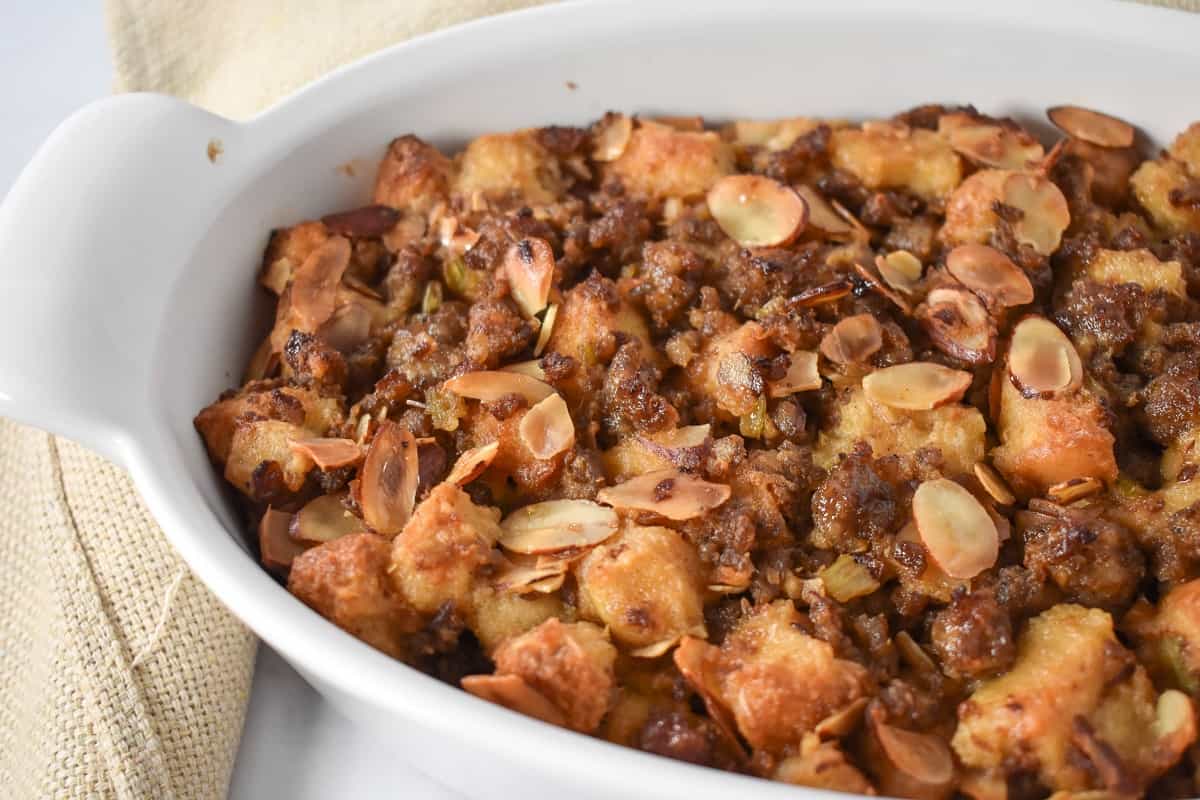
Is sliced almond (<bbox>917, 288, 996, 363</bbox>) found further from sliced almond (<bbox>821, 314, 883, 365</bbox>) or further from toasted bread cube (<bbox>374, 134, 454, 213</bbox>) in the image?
toasted bread cube (<bbox>374, 134, 454, 213</bbox>)

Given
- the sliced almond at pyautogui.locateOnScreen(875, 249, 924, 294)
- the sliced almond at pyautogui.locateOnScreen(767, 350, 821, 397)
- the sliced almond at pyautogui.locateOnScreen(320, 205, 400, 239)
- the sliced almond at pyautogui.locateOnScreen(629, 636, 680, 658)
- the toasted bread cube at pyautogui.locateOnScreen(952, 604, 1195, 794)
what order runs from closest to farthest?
the toasted bread cube at pyautogui.locateOnScreen(952, 604, 1195, 794)
the sliced almond at pyautogui.locateOnScreen(629, 636, 680, 658)
the sliced almond at pyautogui.locateOnScreen(767, 350, 821, 397)
the sliced almond at pyautogui.locateOnScreen(875, 249, 924, 294)
the sliced almond at pyautogui.locateOnScreen(320, 205, 400, 239)

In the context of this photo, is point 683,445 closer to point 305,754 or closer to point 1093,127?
point 305,754

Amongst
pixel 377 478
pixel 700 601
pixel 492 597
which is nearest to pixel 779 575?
pixel 700 601

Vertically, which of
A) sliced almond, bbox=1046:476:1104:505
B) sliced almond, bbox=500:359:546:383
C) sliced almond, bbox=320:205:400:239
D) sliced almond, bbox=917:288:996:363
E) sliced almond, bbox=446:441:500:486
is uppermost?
sliced almond, bbox=917:288:996:363

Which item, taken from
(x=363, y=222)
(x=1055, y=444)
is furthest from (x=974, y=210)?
(x=363, y=222)

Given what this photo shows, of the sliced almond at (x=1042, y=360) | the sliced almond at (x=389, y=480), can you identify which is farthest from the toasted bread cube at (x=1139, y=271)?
the sliced almond at (x=389, y=480)

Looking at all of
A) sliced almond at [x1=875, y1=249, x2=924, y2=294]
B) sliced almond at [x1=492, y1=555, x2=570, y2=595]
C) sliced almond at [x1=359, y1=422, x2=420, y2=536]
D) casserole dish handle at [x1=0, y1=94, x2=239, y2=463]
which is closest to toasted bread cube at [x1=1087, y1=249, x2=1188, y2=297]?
sliced almond at [x1=875, y1=249, x2=924, y2=294]

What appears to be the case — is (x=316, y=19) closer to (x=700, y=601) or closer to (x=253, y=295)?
(x=253, y=295)
